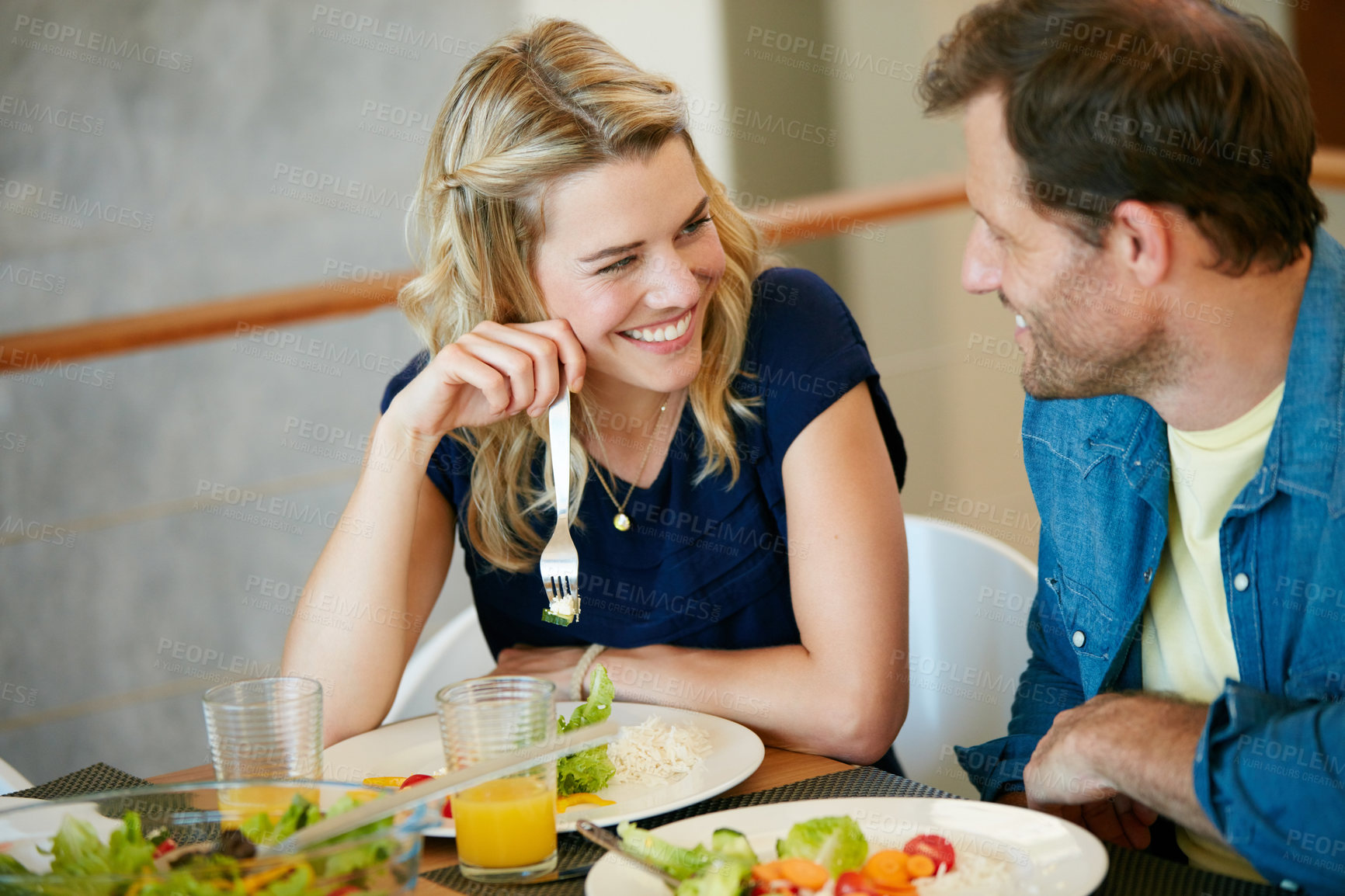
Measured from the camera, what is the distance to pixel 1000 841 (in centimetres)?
92

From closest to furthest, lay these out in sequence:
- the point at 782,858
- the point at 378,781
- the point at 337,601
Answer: the point at 782,858, the point at 378,781, the point at 337,601

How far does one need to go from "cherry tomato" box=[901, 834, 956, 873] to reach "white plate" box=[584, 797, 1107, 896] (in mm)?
25

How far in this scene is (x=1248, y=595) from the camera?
1.12m

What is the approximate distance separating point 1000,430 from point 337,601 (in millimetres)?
3228

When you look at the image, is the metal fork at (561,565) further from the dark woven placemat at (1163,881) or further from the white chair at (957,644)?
the dark woven placemat at (1163,881)

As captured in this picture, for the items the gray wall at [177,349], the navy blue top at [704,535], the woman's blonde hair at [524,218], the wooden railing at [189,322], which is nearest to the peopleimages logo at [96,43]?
the gray wall at [177,349]

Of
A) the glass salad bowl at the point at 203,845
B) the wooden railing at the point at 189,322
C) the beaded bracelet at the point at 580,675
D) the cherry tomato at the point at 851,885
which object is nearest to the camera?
the glass salad bowl at the point at 203,845

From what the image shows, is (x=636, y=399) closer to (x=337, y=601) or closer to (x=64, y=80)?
(x=337, y=601)

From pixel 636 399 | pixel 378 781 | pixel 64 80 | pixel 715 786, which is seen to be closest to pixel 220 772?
pixel 378 781

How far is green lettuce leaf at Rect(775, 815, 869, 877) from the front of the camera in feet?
2.88

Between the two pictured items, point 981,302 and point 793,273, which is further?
point 981,302

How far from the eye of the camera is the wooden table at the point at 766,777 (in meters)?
1.00

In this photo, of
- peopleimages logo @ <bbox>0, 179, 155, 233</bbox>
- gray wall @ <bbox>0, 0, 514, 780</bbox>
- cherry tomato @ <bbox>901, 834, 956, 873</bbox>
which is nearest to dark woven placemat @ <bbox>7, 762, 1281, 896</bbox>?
cherry tomato @ <bbox>901, 834, 956, 873</bbox>

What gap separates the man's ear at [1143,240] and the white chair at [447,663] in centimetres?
100
